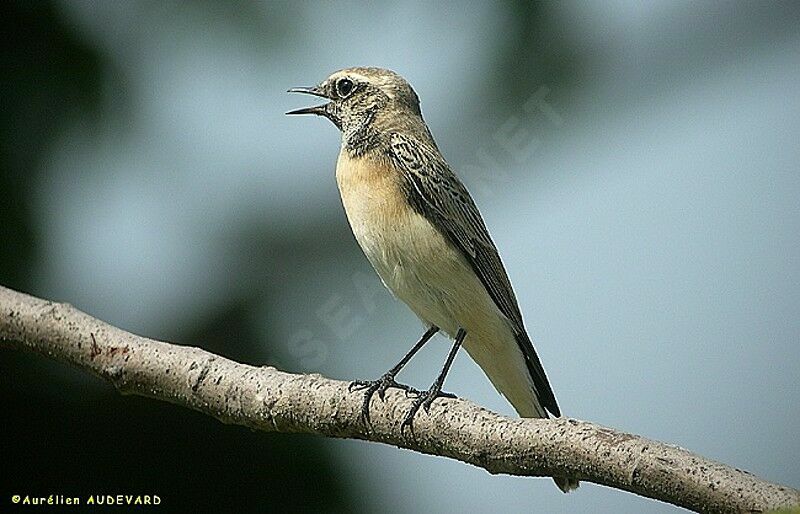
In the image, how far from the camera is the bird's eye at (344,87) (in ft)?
15.8

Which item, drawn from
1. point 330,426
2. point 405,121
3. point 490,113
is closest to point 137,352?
point 330,426

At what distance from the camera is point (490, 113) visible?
6270 millimetres

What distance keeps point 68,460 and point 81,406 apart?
26 cm

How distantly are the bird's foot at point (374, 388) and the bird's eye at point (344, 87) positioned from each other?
3.99 feet

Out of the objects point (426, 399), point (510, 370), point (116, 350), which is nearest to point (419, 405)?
point (426, 399)

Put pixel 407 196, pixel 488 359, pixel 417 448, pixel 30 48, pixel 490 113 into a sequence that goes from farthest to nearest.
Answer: pixel 30 48, pixel 490 113, pixel 488 359, pixel 407 196, pixel 417 448

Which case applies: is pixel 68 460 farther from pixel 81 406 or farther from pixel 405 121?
pixel 405 121

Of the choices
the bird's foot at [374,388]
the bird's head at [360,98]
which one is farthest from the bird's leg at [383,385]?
the bird's head at [360,98]

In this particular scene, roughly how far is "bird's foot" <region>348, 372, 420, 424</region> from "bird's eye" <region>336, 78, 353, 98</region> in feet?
3.99

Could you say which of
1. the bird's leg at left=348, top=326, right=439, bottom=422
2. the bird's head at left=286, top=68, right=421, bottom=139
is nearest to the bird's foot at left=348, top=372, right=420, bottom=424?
the bird's leg at left=348, top=326, right=439, bottom=422

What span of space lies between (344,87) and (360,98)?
0.09 meters

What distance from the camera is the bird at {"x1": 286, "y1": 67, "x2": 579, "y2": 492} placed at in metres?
4.50

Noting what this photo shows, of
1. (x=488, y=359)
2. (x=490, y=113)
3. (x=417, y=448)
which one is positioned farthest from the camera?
(x=490, y=113)

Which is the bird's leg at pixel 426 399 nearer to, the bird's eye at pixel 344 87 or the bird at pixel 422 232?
the bird at pixel 422 232
